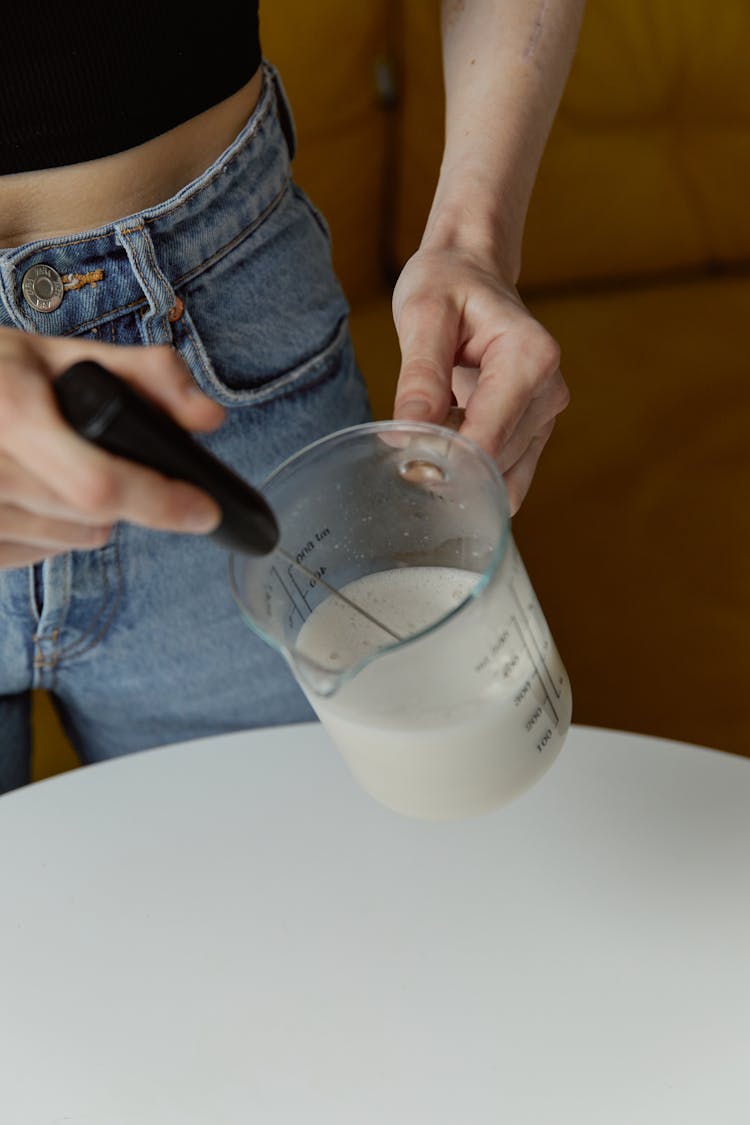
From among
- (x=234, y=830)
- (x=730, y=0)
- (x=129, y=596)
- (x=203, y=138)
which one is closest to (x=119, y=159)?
(x=203, y=138)

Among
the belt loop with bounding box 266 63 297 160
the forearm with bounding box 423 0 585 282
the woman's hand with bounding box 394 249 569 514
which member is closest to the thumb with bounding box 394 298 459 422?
the woman's hand with bounding box 394 249 569 514

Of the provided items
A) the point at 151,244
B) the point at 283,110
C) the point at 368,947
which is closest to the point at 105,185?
the point at 151,244

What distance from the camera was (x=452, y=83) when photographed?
809mm

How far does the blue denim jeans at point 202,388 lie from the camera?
2.05ft

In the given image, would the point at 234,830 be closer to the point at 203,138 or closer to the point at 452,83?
the point at 203,138

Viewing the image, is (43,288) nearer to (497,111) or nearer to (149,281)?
(149,281)

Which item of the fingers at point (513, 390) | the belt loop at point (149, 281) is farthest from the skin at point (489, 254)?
the belt loop at point (149, 281)

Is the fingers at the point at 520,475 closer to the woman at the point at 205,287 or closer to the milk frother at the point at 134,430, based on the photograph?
the woman at the point at 205,287

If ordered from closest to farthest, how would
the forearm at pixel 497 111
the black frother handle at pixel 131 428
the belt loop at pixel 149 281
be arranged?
the black frother handle at pixel 131 428 < the belt loop at pixel 149 281 < the forearm at pixel 497 111

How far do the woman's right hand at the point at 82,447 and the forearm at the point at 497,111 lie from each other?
1.07ft

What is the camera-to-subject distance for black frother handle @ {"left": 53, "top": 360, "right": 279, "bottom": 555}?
0.39 metres

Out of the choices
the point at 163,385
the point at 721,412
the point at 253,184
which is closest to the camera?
the point at 163,385

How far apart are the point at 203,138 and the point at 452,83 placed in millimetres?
209

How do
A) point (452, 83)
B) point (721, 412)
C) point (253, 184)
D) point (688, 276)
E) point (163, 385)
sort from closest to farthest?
point (163, 385) → point (253, 184) → point (452, 83) → point (721, 412) → point (688, 276)
